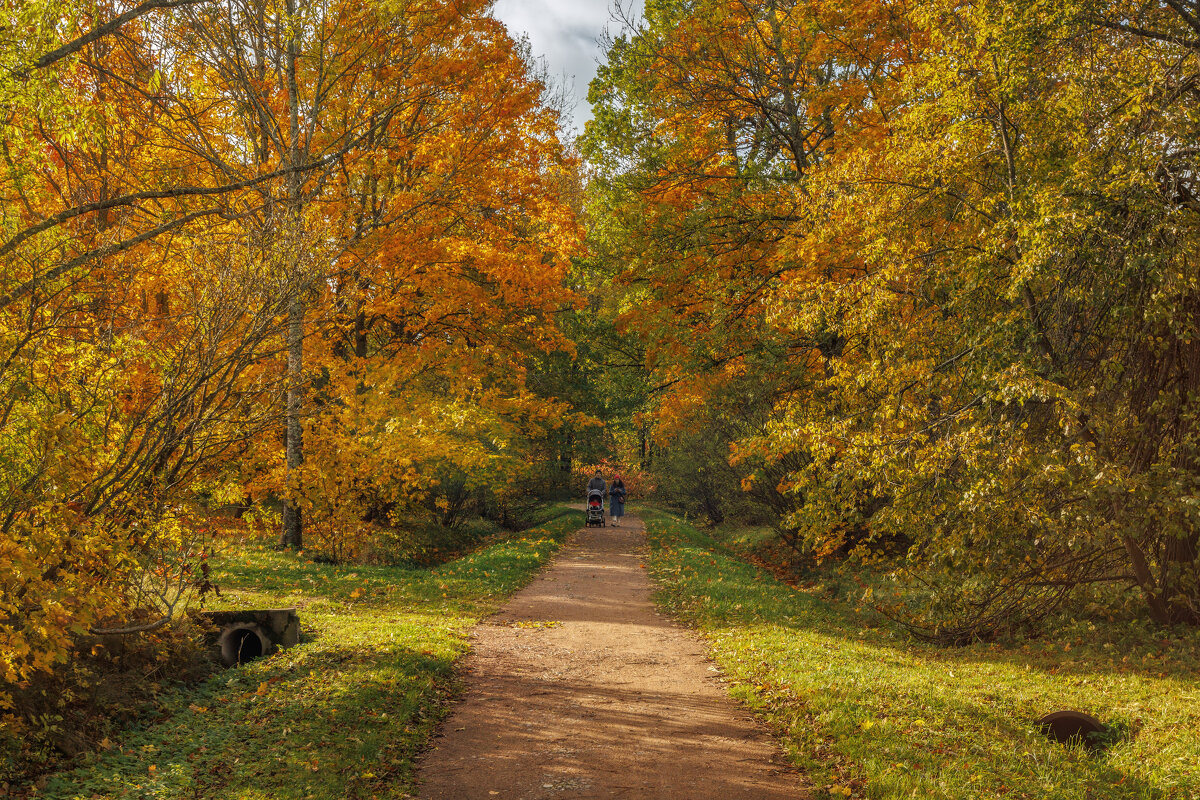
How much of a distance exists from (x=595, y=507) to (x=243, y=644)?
19.2 meters

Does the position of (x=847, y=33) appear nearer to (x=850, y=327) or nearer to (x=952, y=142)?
(x=952, y=142)

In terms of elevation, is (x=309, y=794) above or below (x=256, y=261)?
below

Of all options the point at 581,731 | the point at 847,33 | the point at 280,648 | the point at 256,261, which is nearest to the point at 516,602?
the point at 280,648

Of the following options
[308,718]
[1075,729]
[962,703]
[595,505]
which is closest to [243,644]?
[308,718]

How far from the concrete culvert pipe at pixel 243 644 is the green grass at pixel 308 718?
42cm

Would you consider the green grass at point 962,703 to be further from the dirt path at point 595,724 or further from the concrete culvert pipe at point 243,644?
the concrete culvert pipe at point 243,644

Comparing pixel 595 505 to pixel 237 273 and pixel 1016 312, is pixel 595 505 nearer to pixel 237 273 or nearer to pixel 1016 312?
pixel 1016 312

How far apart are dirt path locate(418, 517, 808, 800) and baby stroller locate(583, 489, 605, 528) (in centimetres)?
1582

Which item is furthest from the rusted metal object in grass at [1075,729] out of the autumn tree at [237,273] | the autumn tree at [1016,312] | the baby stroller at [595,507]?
the baby stroller at [595,507]

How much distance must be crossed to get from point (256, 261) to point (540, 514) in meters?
24.0

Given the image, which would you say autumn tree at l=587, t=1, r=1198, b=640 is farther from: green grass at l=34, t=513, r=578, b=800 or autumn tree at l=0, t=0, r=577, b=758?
autumn tree at l=0, t=0, r=577, b=758

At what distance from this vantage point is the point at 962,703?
6.97 meters

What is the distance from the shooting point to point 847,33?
1425cm

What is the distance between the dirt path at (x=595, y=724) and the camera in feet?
18.0
